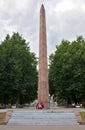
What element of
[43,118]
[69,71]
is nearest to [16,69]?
[69,71]

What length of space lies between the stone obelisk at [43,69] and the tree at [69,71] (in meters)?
14.1

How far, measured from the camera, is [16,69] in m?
47.2

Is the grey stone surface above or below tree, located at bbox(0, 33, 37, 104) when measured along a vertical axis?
below

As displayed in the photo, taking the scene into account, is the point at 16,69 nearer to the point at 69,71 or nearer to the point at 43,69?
the point at 69,71

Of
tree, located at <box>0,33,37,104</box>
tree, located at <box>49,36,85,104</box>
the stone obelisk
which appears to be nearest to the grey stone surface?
the stone obelisk

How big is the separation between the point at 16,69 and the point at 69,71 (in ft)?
29.1

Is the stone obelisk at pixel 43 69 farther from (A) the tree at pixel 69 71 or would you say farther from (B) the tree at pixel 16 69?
(A) the tree at pixel 69 71

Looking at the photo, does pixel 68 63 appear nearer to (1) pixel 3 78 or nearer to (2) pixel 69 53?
(2) pixel 69 53

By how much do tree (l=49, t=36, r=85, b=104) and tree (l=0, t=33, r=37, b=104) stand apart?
3.89 m

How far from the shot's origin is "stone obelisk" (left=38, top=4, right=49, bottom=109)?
3559 centimetres

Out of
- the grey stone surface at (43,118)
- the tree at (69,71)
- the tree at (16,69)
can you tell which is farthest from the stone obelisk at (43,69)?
the tree at (69,71)

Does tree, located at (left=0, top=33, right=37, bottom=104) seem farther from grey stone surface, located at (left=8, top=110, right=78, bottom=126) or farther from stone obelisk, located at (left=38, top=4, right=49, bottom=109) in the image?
grey stone surface, located at (left=8, top=110, right=78, bottom=126)

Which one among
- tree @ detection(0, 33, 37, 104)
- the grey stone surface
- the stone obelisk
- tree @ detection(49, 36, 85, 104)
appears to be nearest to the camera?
the grey stone surface

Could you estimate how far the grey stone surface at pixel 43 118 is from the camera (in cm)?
2229
